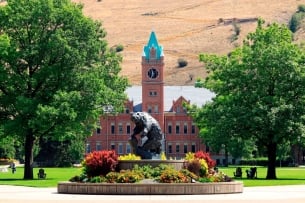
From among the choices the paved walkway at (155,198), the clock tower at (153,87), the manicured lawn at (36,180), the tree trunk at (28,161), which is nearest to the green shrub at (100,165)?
the paved walkway at (155,198)

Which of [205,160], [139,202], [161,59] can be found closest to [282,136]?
[205,160]

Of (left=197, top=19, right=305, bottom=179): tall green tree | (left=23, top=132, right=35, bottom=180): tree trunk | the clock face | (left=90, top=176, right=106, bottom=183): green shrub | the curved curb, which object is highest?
the clock face

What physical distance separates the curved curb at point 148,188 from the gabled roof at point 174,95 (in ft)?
396

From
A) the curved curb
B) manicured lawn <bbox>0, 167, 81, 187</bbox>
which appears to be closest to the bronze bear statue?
the curved curb

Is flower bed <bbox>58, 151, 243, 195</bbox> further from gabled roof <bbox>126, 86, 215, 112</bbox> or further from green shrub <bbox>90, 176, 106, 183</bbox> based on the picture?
gabled roof <bbox>126, 86, 215, 112</bbox>

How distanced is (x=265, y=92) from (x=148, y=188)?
3462 cm

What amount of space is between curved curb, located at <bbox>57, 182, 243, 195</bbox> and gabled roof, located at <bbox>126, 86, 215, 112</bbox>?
396 ft

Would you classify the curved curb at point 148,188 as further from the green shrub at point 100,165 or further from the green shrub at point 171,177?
the green shrub at point 100,165

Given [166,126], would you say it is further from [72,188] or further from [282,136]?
[72,188]

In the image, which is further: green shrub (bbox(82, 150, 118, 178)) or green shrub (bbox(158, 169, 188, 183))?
green shrub (bbox(82, 150, 118, 178))

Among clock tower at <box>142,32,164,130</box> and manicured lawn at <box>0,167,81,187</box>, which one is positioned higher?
clock tower at <box>142,32,164,130</box>

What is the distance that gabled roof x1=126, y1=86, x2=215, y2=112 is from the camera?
172 m

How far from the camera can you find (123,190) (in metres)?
47.7

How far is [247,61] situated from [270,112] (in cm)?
537
